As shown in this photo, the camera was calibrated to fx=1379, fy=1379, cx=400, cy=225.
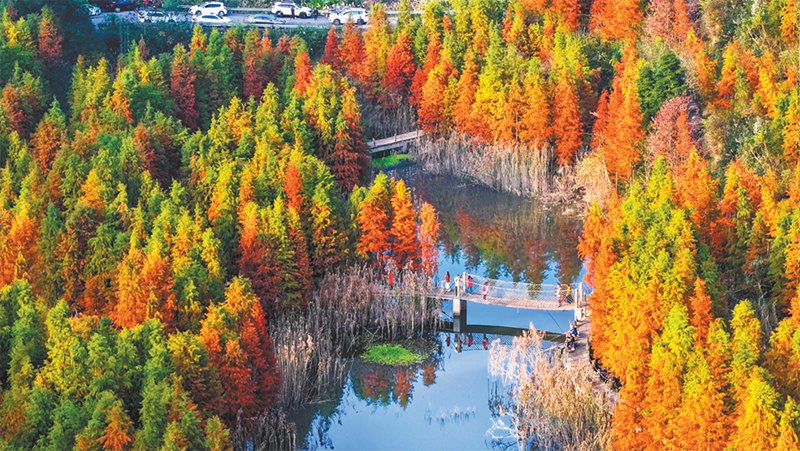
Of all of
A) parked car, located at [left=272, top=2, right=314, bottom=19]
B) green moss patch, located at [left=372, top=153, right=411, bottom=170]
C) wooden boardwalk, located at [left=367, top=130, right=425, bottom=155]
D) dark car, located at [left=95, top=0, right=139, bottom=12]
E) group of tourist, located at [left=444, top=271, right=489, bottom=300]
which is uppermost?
dark car, located at [left=95, top=0, right=139, bottom=12]

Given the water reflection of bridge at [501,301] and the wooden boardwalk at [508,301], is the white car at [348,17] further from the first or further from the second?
the wooden boardwalk at [508,301]

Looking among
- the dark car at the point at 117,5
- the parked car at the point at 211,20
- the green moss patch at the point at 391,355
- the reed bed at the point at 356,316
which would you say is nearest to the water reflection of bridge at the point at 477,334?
the reed bed at the point at 356,316

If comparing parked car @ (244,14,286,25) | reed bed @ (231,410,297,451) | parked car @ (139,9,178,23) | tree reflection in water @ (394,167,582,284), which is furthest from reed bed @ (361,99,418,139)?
reed bed @ (231,410,297,451)

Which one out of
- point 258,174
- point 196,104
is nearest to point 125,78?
point 196,104

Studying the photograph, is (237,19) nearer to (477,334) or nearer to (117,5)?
(117,5)

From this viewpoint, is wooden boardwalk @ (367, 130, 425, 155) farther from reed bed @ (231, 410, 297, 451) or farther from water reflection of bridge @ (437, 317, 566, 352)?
reed bed @ (231, 410, 297, 451)

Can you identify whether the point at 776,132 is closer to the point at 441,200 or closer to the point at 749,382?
the point at 441,200
